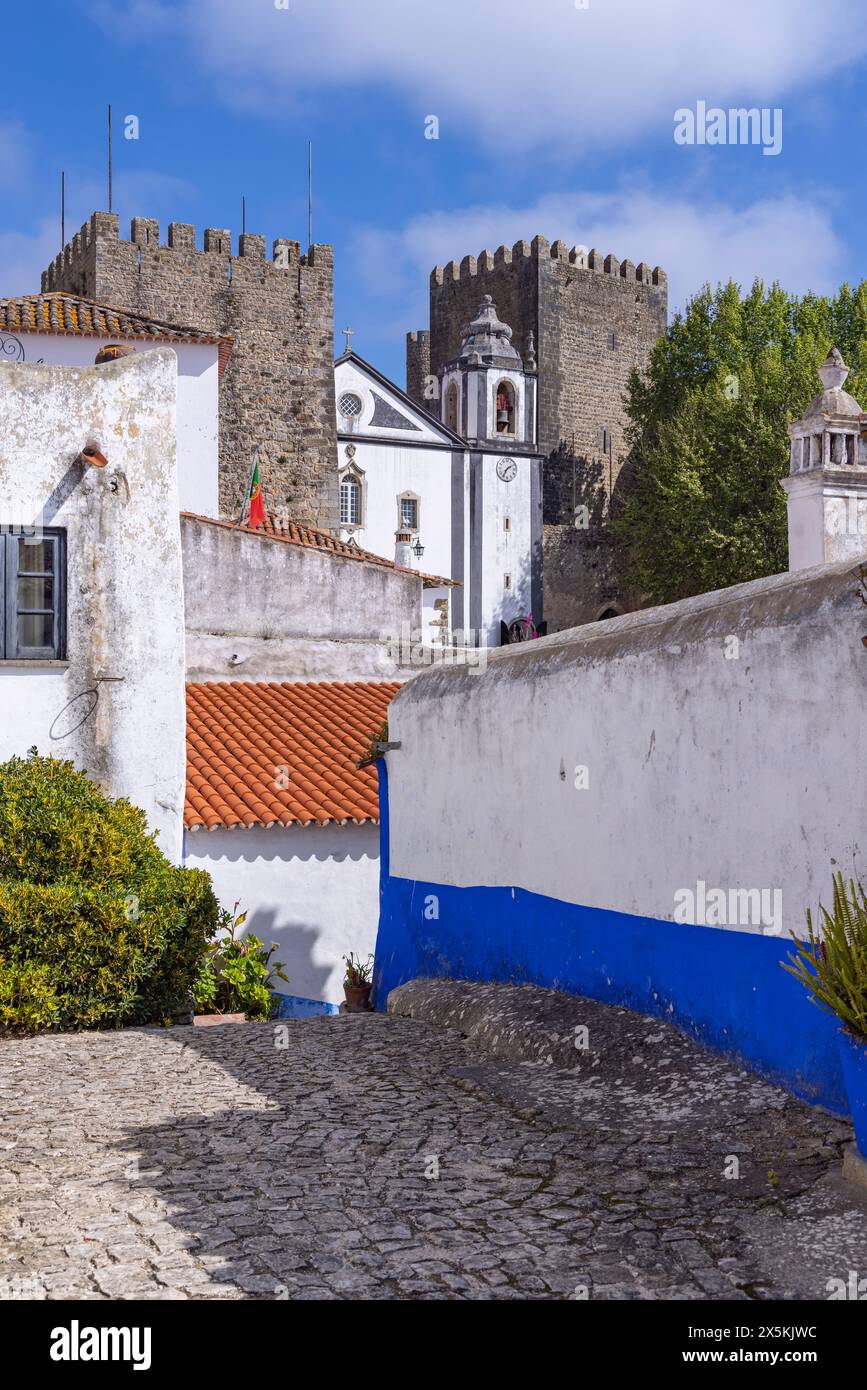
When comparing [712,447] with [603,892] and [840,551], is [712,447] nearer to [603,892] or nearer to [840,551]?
[840,551]

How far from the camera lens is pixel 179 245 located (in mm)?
36812

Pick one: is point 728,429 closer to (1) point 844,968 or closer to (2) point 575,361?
(2) point 575,361

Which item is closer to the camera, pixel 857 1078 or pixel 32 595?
pixel 857 1078

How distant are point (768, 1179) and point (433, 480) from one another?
4009 cm

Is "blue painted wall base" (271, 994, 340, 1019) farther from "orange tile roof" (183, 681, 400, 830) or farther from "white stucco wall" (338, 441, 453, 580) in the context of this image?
"white stucco wall" (338, 441, 453, 580)

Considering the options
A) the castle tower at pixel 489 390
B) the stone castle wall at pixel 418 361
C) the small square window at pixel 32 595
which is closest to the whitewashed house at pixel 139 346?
the small square window at pixel 32 595

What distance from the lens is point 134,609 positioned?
12594 millimetres

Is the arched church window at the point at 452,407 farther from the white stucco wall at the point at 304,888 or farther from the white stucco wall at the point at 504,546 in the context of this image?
the white stucco wall at the point at 304,888

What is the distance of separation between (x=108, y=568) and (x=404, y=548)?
94.7ft

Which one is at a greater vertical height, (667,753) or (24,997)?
(667,753)

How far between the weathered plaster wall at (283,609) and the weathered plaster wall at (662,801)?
24.4ft

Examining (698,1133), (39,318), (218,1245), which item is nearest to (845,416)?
(698,1133)

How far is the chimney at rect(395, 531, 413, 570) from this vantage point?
3982 cm

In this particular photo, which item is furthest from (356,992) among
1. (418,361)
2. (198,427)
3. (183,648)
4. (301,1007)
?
(418,361)
